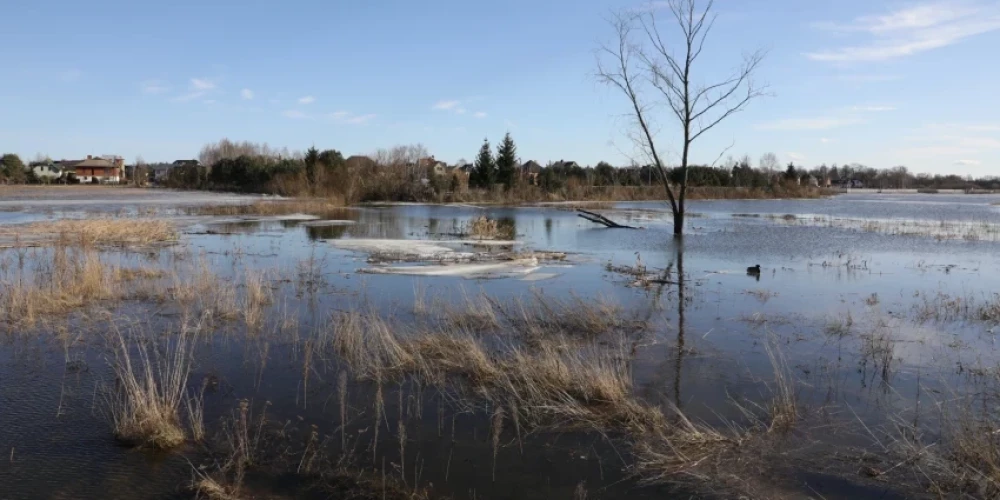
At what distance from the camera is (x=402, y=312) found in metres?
11.1

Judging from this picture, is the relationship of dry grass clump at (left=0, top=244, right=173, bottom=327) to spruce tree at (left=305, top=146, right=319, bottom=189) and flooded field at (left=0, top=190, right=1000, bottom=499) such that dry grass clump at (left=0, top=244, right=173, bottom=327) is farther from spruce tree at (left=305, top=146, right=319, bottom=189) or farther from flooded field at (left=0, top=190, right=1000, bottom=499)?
spruce tree at (left=305, top=146, right=319, bottom=189)

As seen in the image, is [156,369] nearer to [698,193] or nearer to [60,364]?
[60,364]

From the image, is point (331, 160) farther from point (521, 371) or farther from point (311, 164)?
point (521, 371)

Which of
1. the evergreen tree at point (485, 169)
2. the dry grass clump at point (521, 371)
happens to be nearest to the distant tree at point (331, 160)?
the evergreen tree at point (485, 169)

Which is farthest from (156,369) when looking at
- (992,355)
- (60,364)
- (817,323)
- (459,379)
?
(992,355)

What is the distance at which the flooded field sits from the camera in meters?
5.18

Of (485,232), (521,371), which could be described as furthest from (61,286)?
(485,232)

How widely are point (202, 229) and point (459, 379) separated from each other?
23.3 metres

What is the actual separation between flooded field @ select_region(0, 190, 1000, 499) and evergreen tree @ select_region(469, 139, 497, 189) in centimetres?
4791

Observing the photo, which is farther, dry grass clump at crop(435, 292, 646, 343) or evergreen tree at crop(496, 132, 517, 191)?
evergreen tree at crop(496, 132, 517, 191)

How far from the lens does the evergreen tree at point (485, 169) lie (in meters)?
63.2

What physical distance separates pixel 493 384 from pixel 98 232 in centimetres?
1912

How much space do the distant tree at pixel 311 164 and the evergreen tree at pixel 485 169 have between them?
15.6 metres

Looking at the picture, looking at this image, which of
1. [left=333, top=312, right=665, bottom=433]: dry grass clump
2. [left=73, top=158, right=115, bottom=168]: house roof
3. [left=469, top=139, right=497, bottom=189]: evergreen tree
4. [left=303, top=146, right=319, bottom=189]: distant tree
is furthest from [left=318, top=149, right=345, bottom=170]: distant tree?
[left=73, top=158, right=115, bottom=168]: house roof
